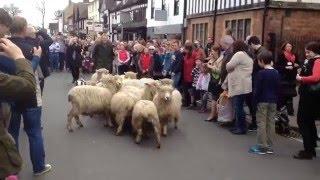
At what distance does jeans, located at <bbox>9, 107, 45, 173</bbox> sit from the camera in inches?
244

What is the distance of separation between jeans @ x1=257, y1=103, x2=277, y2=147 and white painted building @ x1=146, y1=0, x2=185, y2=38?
23638 millimetres


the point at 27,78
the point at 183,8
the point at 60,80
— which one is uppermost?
the point at 183,8

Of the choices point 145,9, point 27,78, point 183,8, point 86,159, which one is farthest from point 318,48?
point 145,9

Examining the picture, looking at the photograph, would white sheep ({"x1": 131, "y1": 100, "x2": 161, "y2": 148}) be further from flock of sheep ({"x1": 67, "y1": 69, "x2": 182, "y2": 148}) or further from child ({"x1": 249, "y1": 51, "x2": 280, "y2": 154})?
child ({"x1": 249, "y1": 51, "x2": 280, "y2": 154})

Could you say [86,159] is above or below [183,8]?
below

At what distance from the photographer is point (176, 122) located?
1035 cm

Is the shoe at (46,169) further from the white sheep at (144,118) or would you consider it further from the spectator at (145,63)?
the spectator at (145,63)

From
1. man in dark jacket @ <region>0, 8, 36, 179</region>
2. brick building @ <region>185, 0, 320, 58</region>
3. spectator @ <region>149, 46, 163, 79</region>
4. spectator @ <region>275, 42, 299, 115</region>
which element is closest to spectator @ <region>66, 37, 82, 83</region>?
spectator @ <region>149, 46, 163, 79</region>

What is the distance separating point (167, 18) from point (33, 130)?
1125 inches

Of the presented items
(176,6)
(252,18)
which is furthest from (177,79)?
(176,6)

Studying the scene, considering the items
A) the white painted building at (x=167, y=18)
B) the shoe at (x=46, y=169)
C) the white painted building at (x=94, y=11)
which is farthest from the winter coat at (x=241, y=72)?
the white painted building at (x=94, y=11)

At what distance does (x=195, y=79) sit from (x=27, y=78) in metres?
9.87

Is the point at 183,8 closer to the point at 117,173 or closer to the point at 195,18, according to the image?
the point at 195,18

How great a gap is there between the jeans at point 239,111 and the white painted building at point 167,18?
21.9 metres
